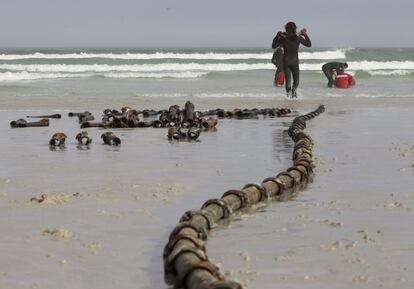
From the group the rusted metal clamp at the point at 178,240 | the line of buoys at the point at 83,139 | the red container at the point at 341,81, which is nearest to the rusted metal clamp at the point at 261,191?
the rusted metal clamp at the point at 178,240

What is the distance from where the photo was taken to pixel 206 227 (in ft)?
19.1

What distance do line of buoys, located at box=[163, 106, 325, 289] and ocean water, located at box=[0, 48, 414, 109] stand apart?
14.5 metres

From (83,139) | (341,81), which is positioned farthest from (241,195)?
(341,81)

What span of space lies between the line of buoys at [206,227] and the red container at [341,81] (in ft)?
71.7

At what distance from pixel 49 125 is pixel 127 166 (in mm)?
6286

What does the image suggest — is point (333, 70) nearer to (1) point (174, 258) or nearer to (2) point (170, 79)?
(2) point (170, 79)

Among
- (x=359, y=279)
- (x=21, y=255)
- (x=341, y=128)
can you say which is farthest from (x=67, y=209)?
(x=341, y=128)

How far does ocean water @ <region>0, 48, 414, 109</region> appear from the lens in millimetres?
26500

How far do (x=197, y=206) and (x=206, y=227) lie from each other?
1.25 metres

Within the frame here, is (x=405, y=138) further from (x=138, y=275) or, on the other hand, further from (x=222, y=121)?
(x=138, y=275)

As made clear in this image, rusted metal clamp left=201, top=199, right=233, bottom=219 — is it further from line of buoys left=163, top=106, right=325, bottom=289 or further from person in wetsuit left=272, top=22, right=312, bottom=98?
person in wetsuit left=272, top=22, right=312, bottom=98
